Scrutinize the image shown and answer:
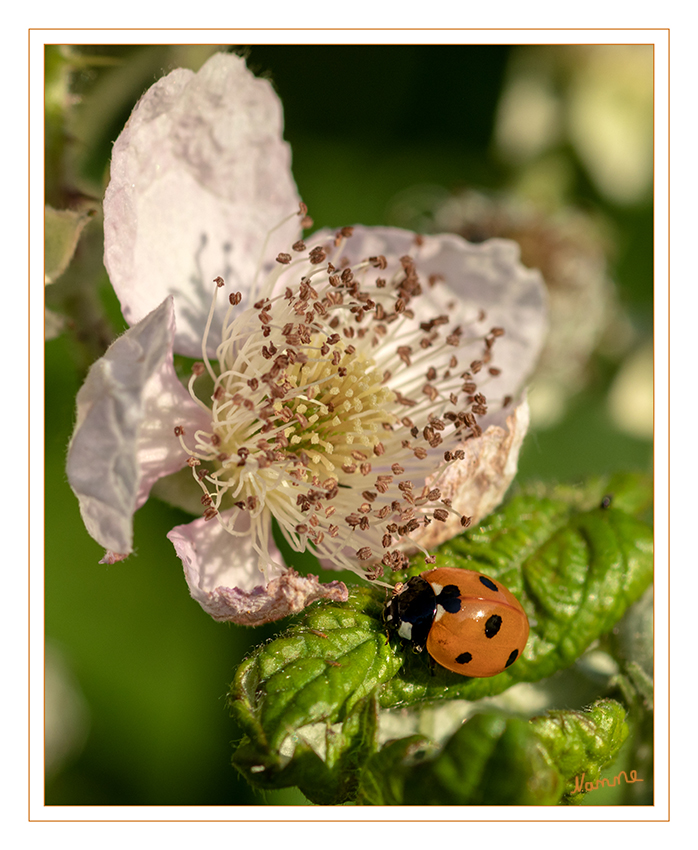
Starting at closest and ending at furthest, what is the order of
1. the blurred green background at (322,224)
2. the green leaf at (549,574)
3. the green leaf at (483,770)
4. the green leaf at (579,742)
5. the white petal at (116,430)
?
1. the green leaf at (483,770)
2. the white petal at (116,430)
3. the green leaf at (579,742)
4. the green leaf at (549,574)
5. the blurred green background at (322,224)

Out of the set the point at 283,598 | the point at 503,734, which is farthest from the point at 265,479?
the point at 503,734

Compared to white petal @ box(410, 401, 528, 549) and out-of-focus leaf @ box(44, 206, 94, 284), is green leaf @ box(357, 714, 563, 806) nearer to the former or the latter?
white petal @ box(410, 401, 528, 549)

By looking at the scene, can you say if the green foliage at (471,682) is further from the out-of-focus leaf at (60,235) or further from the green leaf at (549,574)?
the out-of-focus leaf at (60,235)

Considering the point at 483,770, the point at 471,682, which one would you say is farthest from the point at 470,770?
the point at 471,682

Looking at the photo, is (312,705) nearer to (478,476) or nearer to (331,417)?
(478,476)

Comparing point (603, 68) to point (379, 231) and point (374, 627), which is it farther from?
A: point (374, 627)

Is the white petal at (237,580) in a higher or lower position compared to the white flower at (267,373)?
lower
